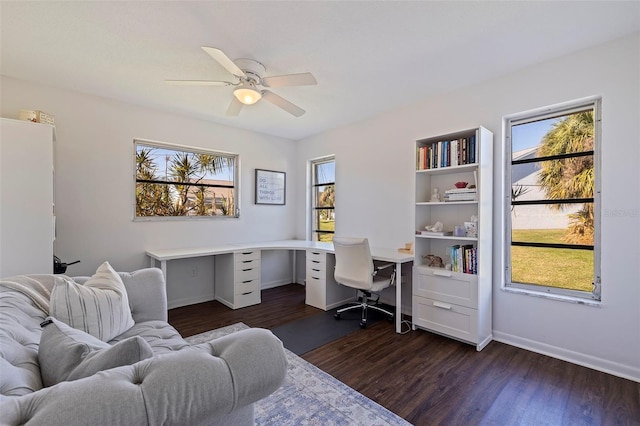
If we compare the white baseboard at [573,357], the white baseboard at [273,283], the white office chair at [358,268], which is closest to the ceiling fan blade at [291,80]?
the white office chair at [358,268]

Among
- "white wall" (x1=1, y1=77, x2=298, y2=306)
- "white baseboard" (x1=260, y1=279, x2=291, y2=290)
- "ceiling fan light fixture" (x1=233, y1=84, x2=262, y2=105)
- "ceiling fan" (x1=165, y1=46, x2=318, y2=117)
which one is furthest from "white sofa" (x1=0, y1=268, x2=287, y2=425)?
"white baseboard" (x1=260, y1=279, x2=291, y2=290)

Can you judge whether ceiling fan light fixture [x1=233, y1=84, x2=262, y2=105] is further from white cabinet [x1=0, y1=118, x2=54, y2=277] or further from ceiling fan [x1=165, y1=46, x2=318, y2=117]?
white cabinet [x1=0, y1=118, x2=54, y2=277]

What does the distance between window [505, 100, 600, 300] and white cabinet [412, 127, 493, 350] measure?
264mm

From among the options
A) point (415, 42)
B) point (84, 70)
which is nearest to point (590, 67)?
point (415, 42)

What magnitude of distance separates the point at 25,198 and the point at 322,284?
3035 mm

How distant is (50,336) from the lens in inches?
41.2

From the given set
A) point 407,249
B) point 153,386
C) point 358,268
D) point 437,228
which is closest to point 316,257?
point 358,268

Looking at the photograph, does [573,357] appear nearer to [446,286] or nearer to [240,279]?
[446,286]

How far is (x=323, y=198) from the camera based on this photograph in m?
4.94

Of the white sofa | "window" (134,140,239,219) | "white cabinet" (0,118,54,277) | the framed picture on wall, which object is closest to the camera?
the white sofa

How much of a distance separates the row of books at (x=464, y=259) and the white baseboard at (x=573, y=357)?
73cm

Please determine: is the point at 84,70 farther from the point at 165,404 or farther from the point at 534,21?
the point at 534,21

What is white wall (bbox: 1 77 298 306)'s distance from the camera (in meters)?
3.05

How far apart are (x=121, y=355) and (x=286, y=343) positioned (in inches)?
80.6
